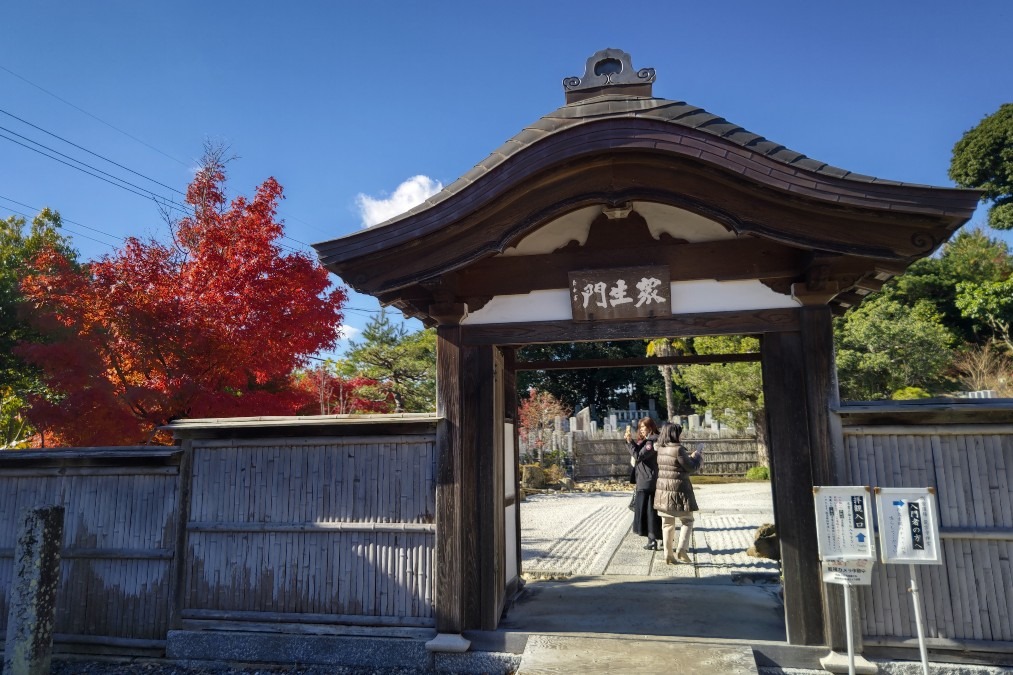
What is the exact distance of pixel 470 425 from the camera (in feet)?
17.4

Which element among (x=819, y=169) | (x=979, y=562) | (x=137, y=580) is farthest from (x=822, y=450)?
(x=137, y=580)

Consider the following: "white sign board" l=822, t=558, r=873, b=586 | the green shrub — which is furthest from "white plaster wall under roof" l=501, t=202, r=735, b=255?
the green shrub

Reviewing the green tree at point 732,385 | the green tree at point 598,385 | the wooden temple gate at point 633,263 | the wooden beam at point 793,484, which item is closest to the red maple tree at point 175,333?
the wooden temple gate at point 633,263

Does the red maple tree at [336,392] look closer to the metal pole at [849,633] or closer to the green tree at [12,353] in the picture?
the green tree at [12,353]

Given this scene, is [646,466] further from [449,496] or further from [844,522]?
[844,522]

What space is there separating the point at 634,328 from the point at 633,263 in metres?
0.57

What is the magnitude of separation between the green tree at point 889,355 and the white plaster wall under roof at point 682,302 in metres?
20.6

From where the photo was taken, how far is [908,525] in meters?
4.08

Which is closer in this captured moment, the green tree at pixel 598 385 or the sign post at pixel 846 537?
the sign post at pixel 846 537

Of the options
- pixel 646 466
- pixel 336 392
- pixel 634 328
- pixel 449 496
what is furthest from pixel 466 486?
pixel 336 392

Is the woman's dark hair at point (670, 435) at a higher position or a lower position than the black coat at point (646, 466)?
higher

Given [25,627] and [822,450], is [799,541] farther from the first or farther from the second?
[25,627]

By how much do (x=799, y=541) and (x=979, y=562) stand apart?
1.22 m

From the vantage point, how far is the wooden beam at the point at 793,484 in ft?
15.0
